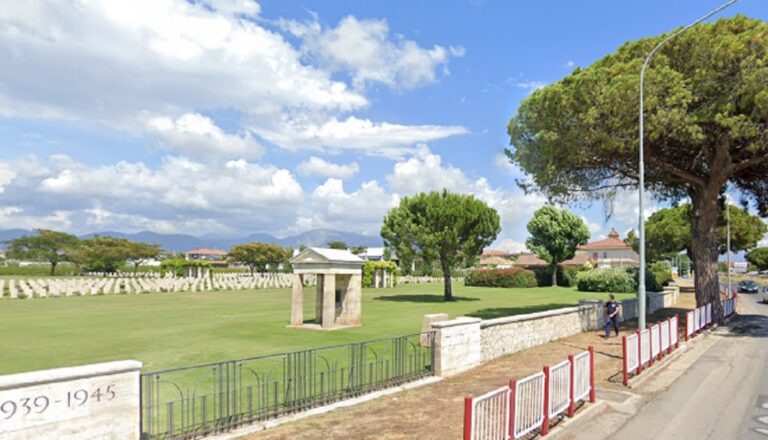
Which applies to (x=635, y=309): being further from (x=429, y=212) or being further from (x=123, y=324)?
(x=123, y=324)

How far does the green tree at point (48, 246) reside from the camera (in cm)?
7688

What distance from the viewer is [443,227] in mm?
31766

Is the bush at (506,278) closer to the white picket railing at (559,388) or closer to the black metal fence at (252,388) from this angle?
the black metal fence at (252,388)

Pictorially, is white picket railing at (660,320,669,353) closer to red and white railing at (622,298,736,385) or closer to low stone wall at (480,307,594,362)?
red and white railing at (622,298,736,385)

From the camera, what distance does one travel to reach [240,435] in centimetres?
732

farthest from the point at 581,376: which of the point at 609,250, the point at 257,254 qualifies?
the point at 609,250

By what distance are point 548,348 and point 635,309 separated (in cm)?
1197

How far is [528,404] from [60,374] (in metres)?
6.26

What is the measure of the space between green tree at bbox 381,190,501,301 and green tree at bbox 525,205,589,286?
79.1ft

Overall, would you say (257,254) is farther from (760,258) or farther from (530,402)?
(760,258)

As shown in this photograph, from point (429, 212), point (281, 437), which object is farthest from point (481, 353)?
point (429, 212)

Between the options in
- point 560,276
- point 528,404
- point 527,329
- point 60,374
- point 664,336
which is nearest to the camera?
point 60,374

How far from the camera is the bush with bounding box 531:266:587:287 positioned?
5497cm

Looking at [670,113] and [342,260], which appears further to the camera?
[342,260]
